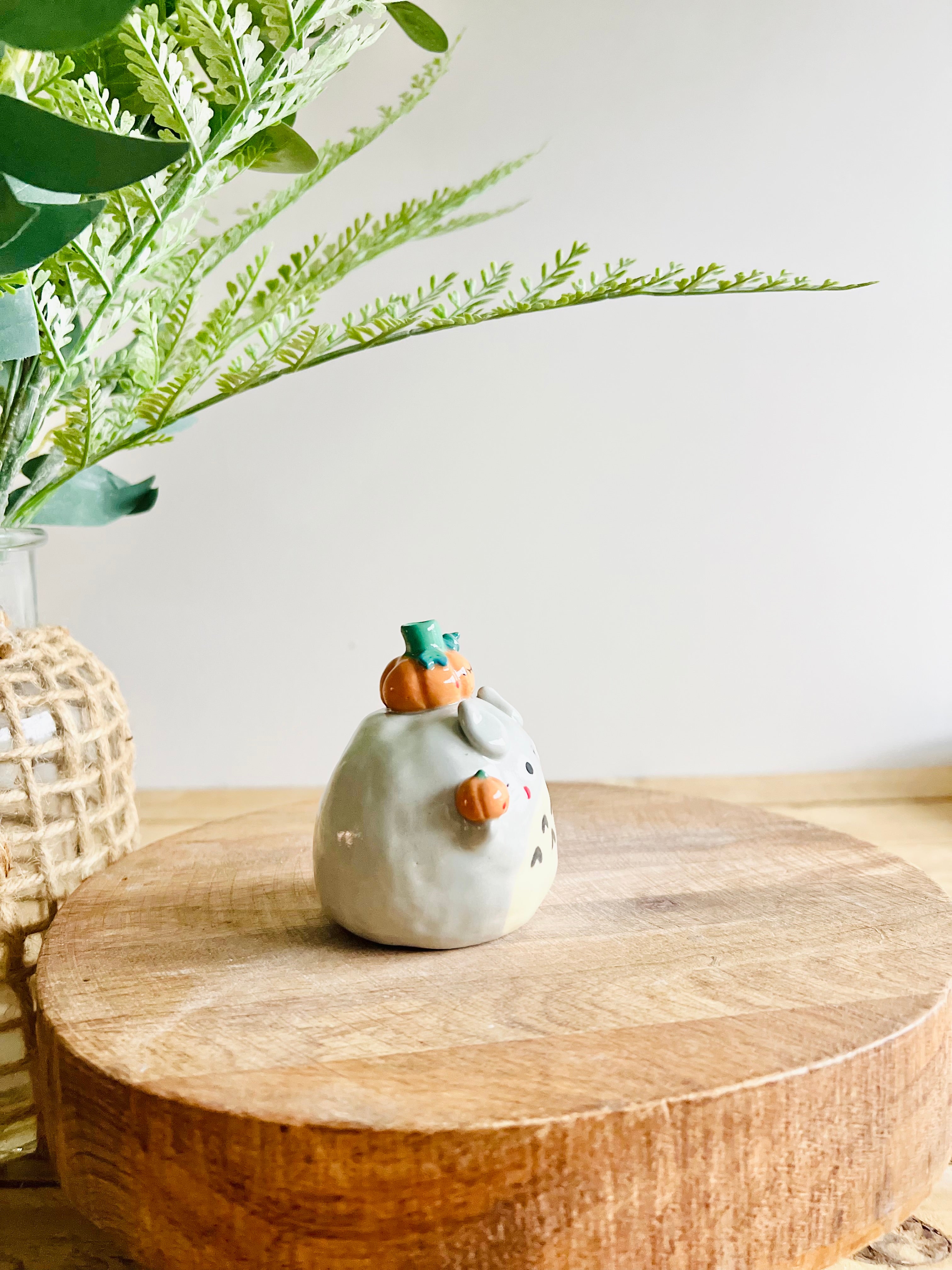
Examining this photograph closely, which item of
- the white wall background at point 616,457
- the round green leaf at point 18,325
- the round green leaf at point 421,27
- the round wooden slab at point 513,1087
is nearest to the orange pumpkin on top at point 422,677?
the round wooden slab at point 513,1087

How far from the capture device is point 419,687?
23.6 inches

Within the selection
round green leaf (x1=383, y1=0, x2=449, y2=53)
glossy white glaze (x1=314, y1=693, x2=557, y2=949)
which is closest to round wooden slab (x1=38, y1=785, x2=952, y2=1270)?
glossy white glaze (x1=314, y1=693, x2=557, y2=949)

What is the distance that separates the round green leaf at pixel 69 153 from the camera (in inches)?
15.8

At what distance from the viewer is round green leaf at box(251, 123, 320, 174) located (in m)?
0.62

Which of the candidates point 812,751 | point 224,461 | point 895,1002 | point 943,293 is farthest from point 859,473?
point 895,1002

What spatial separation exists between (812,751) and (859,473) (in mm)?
390

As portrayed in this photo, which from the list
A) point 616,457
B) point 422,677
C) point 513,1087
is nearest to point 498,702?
point 422,677

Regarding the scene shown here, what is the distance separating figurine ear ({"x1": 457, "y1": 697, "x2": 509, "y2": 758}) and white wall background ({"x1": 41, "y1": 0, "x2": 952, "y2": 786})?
0.79 meters

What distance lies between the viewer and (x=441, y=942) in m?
0.56

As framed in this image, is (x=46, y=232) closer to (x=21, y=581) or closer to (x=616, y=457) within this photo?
(x=21, y=581)

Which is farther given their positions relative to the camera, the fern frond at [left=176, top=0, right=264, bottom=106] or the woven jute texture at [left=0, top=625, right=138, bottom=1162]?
the woven jute texture at [left=0, top=625, right=138, bottom=1162]

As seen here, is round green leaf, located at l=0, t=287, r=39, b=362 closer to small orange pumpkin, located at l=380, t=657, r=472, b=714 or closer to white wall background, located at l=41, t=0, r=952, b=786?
small orange pumpkin, located at l=380, t=657, r=472, b=714

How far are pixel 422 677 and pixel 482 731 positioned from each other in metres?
0.06

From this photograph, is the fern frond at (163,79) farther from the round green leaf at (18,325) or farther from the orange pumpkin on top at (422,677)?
the orange pumpkin on top at (422,677)
